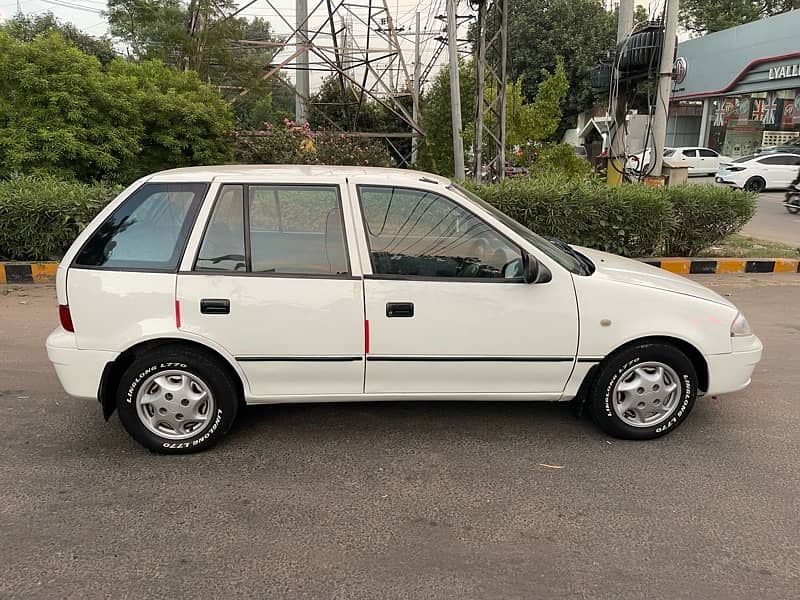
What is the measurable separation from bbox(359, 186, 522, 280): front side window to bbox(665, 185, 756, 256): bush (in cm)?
602

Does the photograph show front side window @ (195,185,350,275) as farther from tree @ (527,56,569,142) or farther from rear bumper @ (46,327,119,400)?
tree @ (527,56,569,142)

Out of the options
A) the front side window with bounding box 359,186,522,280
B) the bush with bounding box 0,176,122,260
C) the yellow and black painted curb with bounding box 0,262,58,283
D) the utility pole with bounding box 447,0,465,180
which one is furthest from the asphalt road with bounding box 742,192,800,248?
the yellow and black painted curb with bounding box 0,262,58,283

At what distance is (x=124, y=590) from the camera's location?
265cm

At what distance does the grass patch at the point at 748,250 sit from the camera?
31.0 ft

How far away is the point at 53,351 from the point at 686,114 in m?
39.4

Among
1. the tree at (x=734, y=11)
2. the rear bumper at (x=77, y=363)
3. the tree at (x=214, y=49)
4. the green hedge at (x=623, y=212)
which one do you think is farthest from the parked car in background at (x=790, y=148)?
the rear bumper at (x=77, y=363)

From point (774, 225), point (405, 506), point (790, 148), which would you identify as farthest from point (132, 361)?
point (790, 148)

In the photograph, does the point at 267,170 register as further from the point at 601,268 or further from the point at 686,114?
the point at 686,114

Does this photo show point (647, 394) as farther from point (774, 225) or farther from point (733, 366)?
point (774, 225)

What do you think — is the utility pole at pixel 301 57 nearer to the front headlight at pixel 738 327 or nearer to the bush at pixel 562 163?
the bush at pixel 562 163

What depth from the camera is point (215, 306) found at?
3.57 metres

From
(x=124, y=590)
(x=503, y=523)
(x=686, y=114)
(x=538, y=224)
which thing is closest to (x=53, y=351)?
(x=124, y=590)

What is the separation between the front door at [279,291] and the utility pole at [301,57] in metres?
15.0

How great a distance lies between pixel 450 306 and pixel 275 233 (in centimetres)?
110
